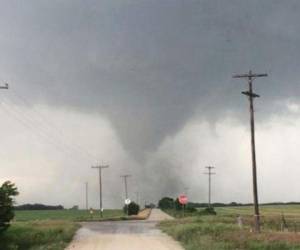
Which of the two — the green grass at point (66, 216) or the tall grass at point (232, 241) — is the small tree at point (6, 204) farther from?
the green grass at point (66, 216)

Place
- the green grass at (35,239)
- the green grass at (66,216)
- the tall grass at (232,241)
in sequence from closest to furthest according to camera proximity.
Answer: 1. the tall grass at (232,241)
2. the green grass at (35,239)
3. the green grass at (66,216)

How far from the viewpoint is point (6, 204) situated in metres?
39.2

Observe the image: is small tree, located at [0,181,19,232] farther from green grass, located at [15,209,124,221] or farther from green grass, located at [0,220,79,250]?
green grass, located at [15,209,124,221]

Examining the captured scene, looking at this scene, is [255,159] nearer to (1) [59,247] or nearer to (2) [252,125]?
(2) [252,125]

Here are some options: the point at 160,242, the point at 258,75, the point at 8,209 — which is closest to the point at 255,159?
the point at 258,75

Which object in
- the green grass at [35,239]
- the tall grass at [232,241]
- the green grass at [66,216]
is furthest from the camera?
the green grass at [66,216]

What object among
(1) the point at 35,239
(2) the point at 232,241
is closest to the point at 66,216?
(1) the point at 35,239

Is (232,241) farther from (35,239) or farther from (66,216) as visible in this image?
(66,216)

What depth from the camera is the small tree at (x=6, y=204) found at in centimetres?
3925

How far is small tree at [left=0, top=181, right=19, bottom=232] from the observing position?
3925cm

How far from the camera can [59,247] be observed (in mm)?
33656

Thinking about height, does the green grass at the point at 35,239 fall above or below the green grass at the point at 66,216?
below

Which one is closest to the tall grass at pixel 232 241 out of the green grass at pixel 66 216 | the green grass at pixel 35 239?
the green grass at pixel 35 239

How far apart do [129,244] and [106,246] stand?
1391 millimetres
